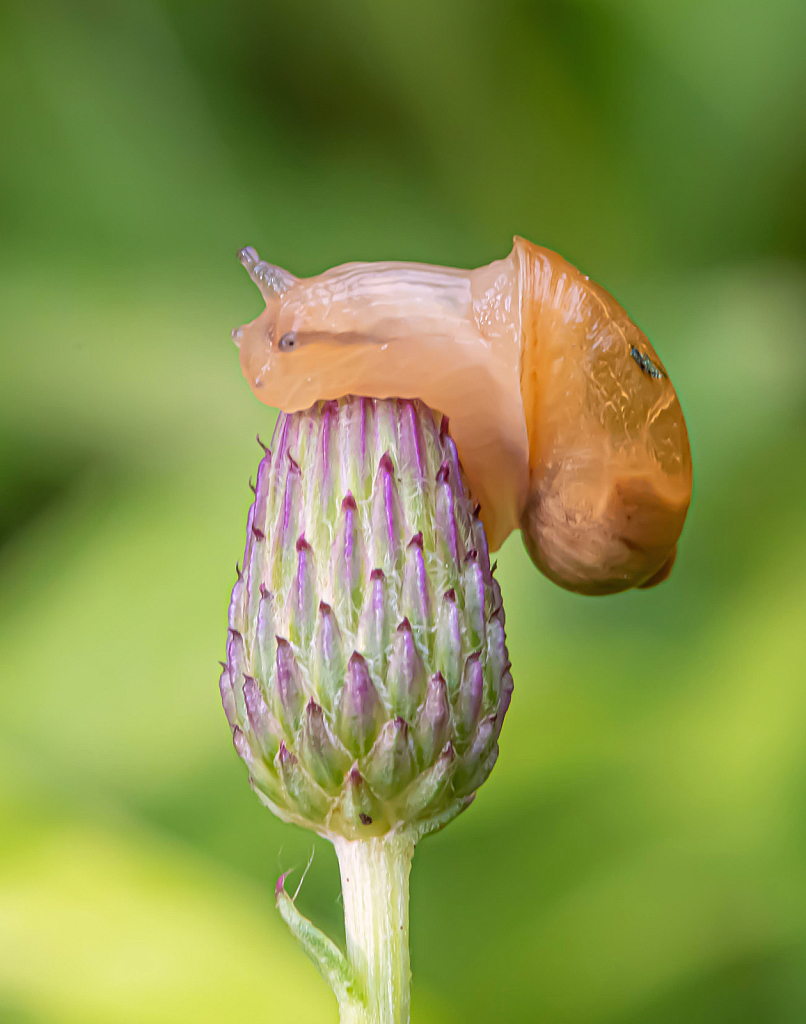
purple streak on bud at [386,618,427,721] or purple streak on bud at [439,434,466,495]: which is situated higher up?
purple streak on bud at [439,434,466,495]

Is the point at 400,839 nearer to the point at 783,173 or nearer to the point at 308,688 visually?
the point at 308,688

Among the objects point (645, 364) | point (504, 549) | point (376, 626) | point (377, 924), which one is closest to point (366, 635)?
point (376, 626)

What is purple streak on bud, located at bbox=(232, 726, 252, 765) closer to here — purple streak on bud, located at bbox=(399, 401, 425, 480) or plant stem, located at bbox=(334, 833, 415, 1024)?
plant stem, located at bbox=(334, 833, 415, 1024)

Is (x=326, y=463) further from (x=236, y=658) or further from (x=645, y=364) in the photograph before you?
(x=645, y=364)

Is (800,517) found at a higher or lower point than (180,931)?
higher

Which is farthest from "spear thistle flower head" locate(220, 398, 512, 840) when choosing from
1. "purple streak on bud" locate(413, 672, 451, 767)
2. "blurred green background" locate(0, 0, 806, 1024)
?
"blurred green background" locate(0, 0, 806, 1024)

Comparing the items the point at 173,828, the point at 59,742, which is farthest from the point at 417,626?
the point at 59,742
